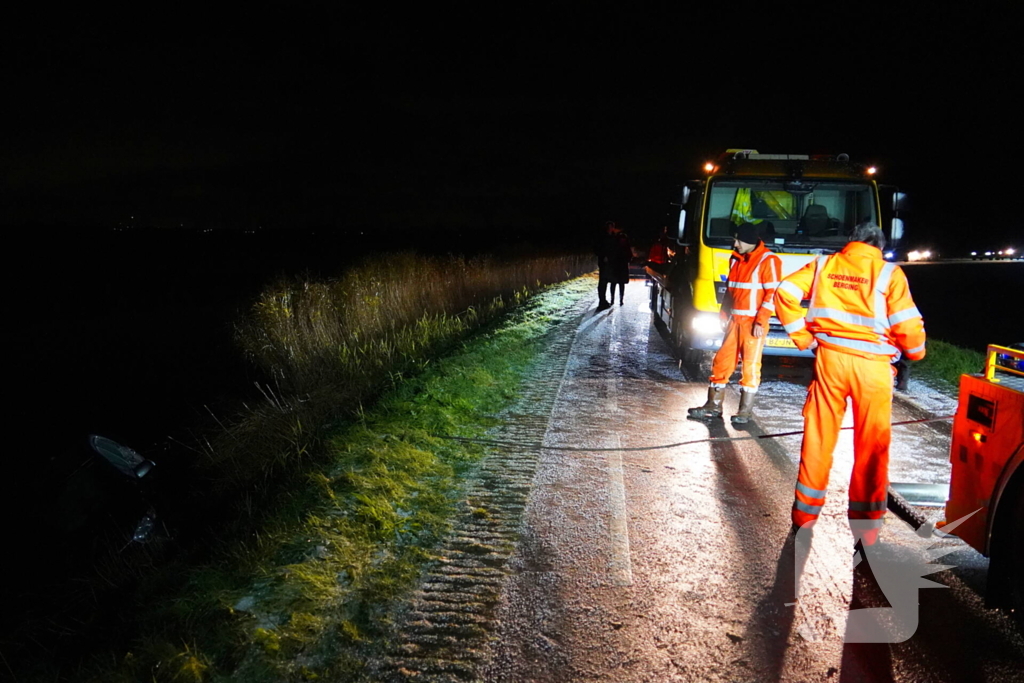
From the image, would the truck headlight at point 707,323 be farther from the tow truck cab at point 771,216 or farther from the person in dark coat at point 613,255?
the person in dark coat at point 613,255

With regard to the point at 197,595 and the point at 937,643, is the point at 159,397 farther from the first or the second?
the point at 937,643

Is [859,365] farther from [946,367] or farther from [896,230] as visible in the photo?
Result: [946,367]

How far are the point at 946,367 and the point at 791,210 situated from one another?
3239mm

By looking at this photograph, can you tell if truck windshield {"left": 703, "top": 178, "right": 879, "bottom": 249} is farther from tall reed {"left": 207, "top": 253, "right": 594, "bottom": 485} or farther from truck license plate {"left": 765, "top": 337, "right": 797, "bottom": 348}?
tall reed {"left": 207, "top": 253, "right": 594, "bottom": 485}

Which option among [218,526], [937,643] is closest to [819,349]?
[937,643]

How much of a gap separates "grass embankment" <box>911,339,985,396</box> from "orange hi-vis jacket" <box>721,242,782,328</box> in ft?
11.8

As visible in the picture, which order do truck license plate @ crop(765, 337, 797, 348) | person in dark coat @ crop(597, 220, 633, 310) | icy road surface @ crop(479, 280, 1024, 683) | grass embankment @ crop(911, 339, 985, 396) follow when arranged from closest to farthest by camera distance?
icy road surface @ crop(479, 280, 1024, 683) → truck license plate @ crop(765, 337, 797, 348) → grass embankment @ crop(911, 339, 985, 396) → person in dark coat @ crop(597, 220, 633, 310)

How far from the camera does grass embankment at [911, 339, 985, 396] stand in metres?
8.33

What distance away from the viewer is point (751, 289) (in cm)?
602

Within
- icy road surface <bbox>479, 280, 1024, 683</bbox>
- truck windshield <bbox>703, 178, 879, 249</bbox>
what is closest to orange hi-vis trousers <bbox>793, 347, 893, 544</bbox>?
icy road surface <bbox>479, 280, 1024, 683</bbox>

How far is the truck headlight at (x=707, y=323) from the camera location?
7.67m

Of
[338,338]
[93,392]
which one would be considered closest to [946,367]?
[338,338]

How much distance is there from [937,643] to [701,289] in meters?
5.26

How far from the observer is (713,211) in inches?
316
